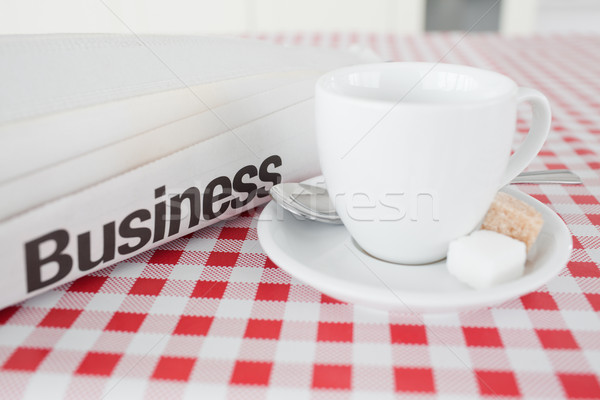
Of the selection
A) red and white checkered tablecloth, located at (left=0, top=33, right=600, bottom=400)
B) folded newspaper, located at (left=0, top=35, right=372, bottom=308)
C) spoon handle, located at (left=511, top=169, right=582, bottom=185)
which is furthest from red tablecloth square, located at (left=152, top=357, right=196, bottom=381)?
spoon handle, located at (left=511, top=169, right=582, bottom=185)

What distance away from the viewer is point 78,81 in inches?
14.1

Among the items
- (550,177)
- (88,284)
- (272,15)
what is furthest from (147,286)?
(272,15)

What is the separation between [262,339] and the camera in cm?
32

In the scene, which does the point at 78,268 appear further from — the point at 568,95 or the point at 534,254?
the point at 568,95

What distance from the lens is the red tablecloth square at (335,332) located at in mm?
318

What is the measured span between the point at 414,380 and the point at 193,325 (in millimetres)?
133

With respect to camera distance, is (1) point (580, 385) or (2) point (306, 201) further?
(2) point (306, 201)

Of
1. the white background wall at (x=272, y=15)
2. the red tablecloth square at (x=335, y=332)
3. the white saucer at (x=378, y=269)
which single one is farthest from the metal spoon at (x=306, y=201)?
the white background wall at (x=272, y=15)

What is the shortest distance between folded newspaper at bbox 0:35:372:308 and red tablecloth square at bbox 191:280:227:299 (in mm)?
55

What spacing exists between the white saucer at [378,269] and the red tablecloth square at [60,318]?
0.13 metres

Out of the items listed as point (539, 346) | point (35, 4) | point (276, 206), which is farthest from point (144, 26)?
point (539, 346)

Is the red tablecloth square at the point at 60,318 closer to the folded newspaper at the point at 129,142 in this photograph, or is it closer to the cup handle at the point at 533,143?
the folded newspaper at the point at 129,142

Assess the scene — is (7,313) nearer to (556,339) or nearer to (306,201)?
(306,201)

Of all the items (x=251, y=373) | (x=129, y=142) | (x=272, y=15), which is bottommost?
(x=251, y=373)
